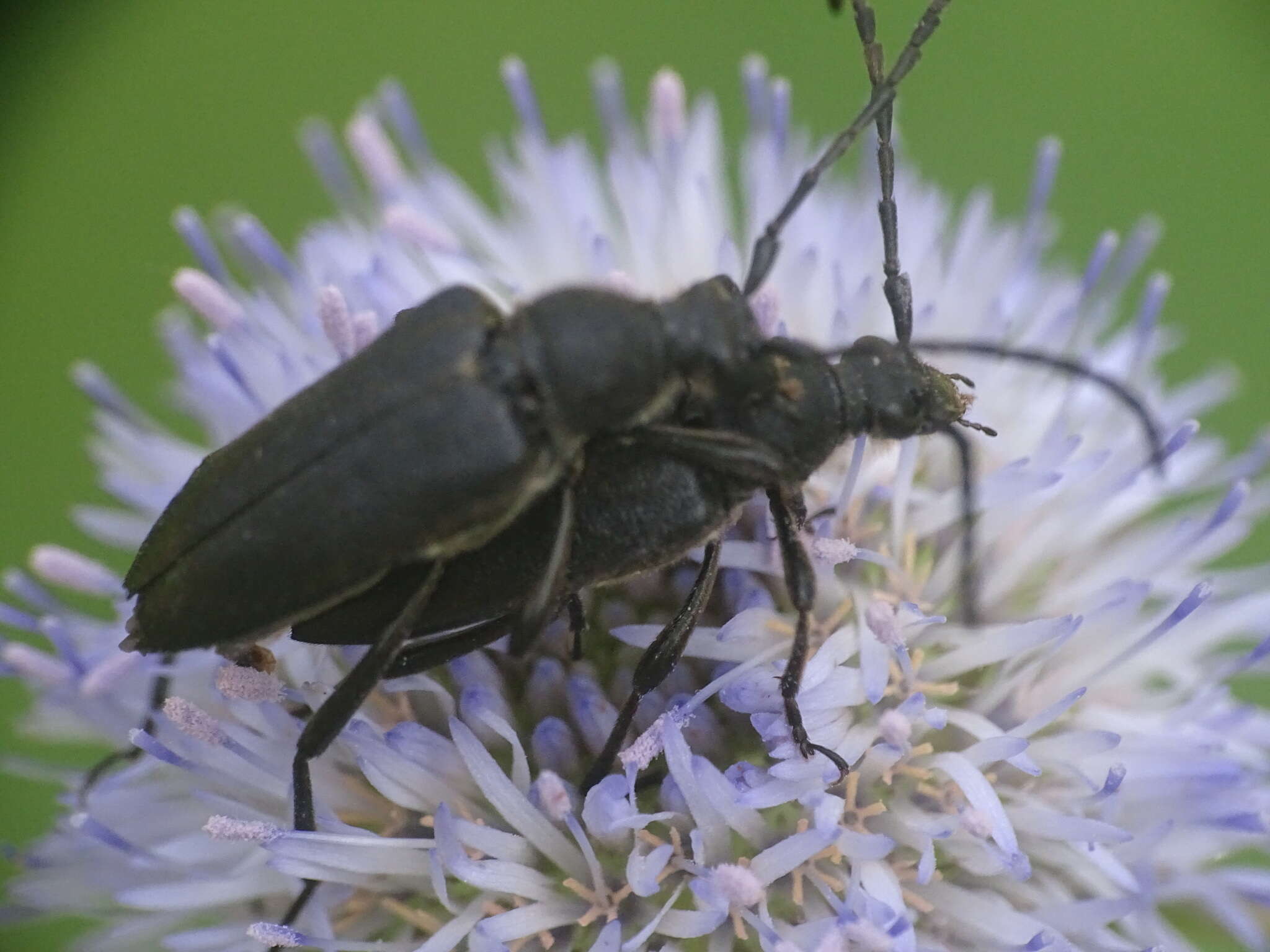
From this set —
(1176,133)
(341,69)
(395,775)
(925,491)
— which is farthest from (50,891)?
(1176,133)

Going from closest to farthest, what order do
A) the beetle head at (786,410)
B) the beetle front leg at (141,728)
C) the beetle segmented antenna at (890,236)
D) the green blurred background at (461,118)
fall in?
the beetle head at (786,410), the beetle segmented antenna at (890,236), the beetle front leg at (141,728), the green blurred background at (461,118)

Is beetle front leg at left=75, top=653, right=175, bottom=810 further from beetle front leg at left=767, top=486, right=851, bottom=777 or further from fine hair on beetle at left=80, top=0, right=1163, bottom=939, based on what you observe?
beetle front leg at left=767, top=486, right=851, bottom=777

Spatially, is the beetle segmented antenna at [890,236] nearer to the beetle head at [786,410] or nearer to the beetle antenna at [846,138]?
the beetle antenna at [846,138]

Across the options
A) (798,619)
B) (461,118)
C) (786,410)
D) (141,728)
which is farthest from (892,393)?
(461,118)

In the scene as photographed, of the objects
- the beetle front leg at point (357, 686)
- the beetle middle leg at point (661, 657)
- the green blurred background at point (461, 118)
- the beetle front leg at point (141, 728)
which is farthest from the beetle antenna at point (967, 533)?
the green blurred background at point (461, 118)

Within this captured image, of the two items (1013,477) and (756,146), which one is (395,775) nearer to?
(1013,477)

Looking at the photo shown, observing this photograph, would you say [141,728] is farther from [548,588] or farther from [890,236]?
[890,236]

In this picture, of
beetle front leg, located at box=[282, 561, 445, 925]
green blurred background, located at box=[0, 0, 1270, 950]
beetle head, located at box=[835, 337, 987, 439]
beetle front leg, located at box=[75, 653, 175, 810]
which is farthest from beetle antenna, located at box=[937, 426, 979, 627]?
green blurred background, located at box=[0, 0, 1270, 950]
